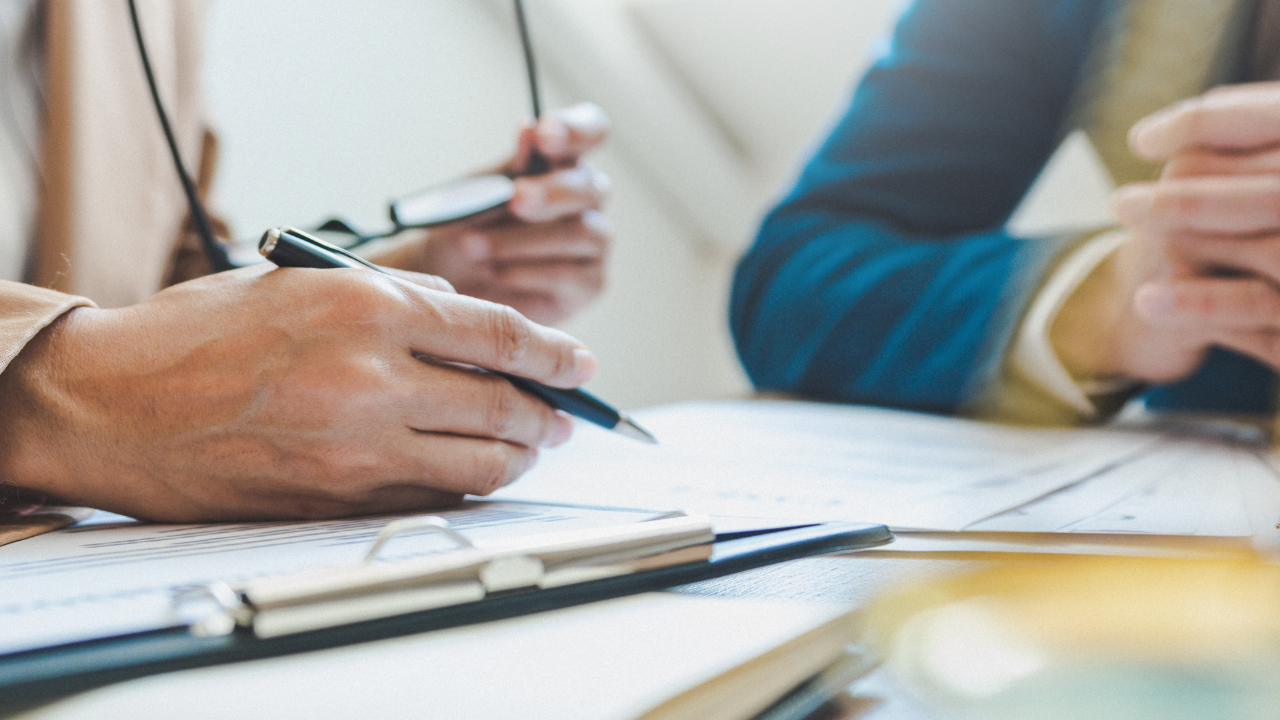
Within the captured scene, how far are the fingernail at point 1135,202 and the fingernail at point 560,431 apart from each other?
12.2 inches

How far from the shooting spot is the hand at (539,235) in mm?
559

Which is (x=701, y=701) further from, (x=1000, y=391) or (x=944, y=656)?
(x=1000, y=391)

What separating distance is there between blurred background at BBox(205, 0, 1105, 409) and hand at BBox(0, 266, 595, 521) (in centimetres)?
60

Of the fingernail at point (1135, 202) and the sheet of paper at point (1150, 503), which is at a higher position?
the fingernail at point (1135, 202)

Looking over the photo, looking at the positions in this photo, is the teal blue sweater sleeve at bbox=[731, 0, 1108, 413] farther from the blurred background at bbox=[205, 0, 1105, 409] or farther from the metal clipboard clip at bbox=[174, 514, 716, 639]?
the metal clipboard clip at bbox=[174, 514, 716, 639]

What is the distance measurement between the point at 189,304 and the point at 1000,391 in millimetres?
469

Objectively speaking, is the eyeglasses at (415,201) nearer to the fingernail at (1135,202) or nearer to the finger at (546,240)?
the finger at (546,240)

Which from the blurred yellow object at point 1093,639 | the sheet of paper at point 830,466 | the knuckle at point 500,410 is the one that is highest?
the blurred yellow object at point 1093,639

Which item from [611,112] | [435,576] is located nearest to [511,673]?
[435,576]

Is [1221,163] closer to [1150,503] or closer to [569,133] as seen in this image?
[1150,503]

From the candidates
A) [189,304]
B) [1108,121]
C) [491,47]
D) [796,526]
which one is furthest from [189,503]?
[491,47]

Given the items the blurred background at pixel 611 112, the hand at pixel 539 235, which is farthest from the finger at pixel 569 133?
the blurred background at pixel 611 112

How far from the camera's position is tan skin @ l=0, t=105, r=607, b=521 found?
0.85 ft

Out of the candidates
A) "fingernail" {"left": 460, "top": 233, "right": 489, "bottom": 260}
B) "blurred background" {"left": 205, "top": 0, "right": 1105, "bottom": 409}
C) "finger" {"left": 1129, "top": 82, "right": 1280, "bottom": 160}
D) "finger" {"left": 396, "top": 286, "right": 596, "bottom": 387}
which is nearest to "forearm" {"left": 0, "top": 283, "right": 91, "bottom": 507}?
"finger" {"left": 396, "top": 286, "right": 596, "bottom": 387}
